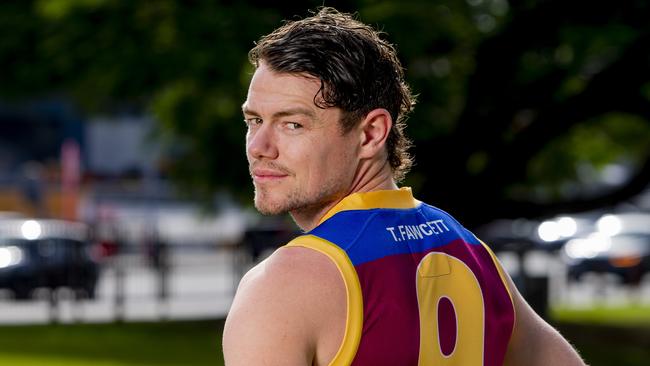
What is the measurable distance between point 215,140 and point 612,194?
18.1 ft

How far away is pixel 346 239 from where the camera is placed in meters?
2.41

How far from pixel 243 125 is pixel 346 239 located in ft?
43.3

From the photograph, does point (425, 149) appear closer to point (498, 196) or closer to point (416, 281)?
point (498, 196)

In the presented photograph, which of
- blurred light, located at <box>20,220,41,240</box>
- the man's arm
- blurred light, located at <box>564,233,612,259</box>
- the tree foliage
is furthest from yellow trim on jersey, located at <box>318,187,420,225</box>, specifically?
blurred light, located at <box>564,233,612,259</box>

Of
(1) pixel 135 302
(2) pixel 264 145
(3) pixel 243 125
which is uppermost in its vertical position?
(3) pixel 243 125

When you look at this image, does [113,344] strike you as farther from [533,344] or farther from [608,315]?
[533,344]

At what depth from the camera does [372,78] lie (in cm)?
252

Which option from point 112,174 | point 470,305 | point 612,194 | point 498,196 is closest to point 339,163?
point 470,305

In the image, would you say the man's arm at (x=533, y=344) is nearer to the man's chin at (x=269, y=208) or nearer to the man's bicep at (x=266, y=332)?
the man's chin at (x=269, y=208)

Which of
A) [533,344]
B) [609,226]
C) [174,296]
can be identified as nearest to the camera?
[533,344]

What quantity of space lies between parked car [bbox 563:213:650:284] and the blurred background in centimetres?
508

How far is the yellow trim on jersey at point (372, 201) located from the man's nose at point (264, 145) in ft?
0.49

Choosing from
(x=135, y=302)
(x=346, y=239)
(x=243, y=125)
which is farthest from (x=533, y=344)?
(x=135, y=302)

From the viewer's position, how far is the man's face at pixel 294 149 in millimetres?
2486
